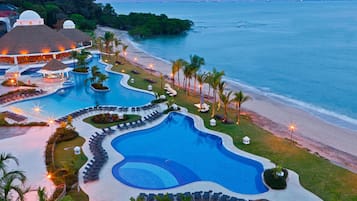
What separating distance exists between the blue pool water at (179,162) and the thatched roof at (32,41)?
2539 centimetres

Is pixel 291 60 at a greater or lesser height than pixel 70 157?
greater

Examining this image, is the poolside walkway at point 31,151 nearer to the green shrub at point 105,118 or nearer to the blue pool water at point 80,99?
the green shrub at point 105,118

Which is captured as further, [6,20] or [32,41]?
[6,20]

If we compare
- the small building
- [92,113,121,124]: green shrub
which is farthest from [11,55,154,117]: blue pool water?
the small building

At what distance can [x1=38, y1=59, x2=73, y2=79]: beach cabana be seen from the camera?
1339 inches

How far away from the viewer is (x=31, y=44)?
4250 cm

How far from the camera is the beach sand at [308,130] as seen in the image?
21.2m

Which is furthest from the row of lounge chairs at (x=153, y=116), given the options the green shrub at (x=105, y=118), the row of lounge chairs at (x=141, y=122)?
the green shrub at (x=105, y=118)

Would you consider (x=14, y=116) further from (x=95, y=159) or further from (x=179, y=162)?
(x=179, y=162)

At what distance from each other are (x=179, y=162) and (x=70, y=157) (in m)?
5.49

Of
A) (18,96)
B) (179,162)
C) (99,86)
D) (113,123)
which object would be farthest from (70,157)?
(99,86)

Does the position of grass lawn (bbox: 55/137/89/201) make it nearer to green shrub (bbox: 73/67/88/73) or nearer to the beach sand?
the beach sand

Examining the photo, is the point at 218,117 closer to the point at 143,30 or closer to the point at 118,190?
the point at 118,190

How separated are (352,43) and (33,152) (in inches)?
2422
